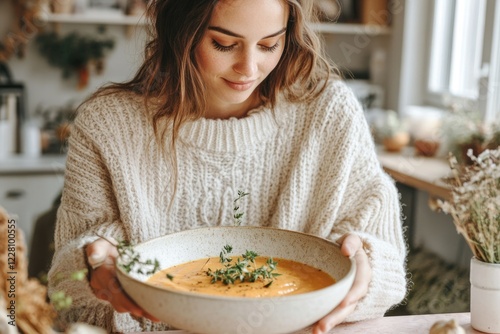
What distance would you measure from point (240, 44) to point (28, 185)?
91.0 inches

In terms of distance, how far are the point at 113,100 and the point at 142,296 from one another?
1.91 ft

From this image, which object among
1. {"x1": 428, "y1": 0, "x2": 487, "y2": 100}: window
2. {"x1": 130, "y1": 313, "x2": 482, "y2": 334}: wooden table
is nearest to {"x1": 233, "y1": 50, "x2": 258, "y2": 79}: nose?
{"x1": 130, "y1": 313, "x2": 482, "y2": 334}: wooden table

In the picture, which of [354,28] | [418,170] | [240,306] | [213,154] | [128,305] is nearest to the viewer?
[240,306]

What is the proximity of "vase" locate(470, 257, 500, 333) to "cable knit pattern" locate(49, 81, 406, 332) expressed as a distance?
212mm

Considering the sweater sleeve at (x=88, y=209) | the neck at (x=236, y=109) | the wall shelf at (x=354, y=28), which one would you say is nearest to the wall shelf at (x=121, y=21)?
the wall shelf at (x=354, y=28)

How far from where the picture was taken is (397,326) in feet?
3.37

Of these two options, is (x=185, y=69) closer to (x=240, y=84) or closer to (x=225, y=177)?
(x=240, y=84)

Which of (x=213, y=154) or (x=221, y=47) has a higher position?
(x=221, y=47)

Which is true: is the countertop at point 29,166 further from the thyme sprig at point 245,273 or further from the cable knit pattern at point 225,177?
the thyme sprig at point 245,273

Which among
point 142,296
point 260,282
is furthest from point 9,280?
point 260,282

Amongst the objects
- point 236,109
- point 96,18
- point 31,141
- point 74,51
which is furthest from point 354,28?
point 236,109

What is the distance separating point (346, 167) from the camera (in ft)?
4.13

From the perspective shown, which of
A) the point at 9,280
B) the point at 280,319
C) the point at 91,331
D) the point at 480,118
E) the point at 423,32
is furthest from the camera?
the point at 423,32

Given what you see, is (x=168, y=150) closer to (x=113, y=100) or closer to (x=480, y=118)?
(x=113, y=100)
